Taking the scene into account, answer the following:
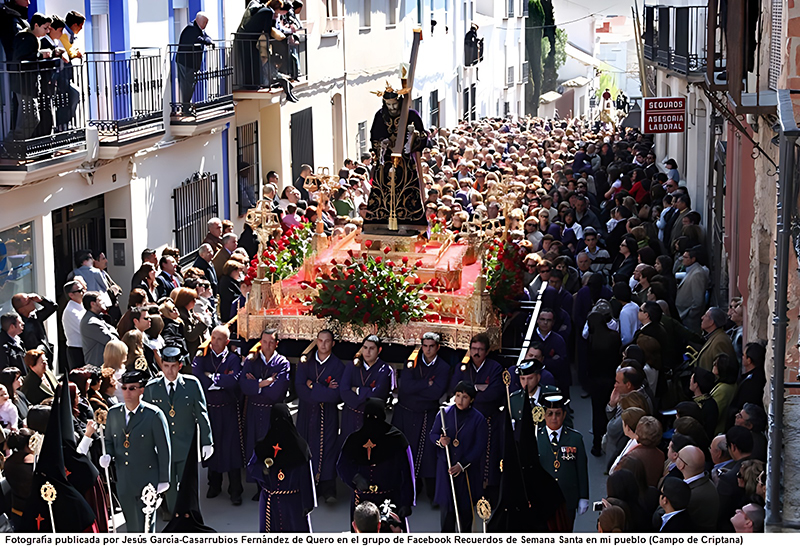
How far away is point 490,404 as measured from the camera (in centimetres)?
986

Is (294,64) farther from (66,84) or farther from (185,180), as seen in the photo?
(66,84)

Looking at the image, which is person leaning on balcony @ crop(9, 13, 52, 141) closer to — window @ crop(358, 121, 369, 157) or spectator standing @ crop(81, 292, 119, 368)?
spectator standing @ crop(81, 292, 119, 368)

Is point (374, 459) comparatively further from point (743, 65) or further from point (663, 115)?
point (663, 115)

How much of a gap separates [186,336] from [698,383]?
5.07 metres

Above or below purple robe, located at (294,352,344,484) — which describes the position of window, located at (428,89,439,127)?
above

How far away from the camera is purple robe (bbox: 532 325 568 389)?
11.2 m

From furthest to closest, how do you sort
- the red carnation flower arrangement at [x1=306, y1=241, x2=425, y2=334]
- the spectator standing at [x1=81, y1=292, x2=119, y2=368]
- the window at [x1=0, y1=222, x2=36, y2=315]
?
the window at [x1=0, y1=222, x2=36, y2=315], the spectator standing at [x1=81, y1=292, x2=119, y2=368], the red carnation flower arrangement at [x1=306, y1=241, x2=425, y2=334]

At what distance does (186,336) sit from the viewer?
11.7 metres

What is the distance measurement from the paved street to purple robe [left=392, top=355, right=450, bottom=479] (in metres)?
0.40

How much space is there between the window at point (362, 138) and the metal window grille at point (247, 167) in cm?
754

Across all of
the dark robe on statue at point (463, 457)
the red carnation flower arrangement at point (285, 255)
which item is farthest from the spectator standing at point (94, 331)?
the dark robe on statue at point (463, 457)

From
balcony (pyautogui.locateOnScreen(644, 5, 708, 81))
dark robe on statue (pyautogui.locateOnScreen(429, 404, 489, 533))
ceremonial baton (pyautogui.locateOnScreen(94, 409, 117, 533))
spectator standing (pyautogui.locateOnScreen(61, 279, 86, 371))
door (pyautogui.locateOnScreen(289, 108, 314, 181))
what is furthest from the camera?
door (pyautogui.locateOnScreen(289, 108, 314, 181))

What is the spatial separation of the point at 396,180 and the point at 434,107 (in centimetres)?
2314

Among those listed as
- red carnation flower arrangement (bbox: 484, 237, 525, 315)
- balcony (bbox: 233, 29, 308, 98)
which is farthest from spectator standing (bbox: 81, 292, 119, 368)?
balcony (bbox: 233, 29, 308, 98)
